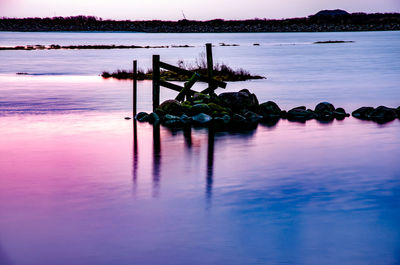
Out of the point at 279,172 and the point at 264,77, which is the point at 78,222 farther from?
the point at 264,77

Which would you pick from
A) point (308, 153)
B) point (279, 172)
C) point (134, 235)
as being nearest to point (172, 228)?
point (134, 235)

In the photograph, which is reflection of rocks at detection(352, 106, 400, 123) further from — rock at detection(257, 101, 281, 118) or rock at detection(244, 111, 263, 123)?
rock at detection(244, 111, 263, 123)

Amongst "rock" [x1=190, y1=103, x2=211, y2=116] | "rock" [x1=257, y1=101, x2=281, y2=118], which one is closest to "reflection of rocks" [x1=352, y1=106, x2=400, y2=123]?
"rock" [x1=257, y1=101, x2=281, y2=118]

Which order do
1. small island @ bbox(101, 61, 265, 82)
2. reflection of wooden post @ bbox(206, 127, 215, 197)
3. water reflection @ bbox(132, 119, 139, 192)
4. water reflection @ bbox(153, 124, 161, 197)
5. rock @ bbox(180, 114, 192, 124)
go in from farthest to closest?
small island @ bbox(101, 61, 265, 82), rock @ bbox(180, 114, 192, 124), water reflection @ bbox(132, 119, 139, 192), water reflection @ bbox(153, 124, 161, 197), reflection of wooden post @ bbox(206, 127, 215, 197)

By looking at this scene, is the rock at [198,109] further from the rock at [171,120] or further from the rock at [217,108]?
the rock at [171,120]

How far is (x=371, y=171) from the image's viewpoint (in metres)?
15.9

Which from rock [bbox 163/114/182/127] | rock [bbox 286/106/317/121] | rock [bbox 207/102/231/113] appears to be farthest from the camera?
rock [bbox 286/106/317/121]

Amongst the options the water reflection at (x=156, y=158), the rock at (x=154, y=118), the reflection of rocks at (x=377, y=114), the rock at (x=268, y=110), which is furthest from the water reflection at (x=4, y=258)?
the reflection of rocks at (x=377, y=114)

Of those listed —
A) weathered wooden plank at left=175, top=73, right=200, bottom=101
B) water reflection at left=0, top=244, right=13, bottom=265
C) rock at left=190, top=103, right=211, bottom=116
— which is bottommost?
water reflection at left=0, top=244, right=13, bottom=265

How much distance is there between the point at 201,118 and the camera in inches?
923

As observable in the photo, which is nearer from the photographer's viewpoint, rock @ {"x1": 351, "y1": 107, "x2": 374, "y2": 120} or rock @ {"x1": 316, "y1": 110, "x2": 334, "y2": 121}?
rock @ {"x1": 316, "y1": 110, "x2": 334, "y2": 121}

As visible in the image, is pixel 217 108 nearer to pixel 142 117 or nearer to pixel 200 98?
pixel 200 98

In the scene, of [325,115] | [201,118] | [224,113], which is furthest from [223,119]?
[325,115]

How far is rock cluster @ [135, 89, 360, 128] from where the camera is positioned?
23.6m
